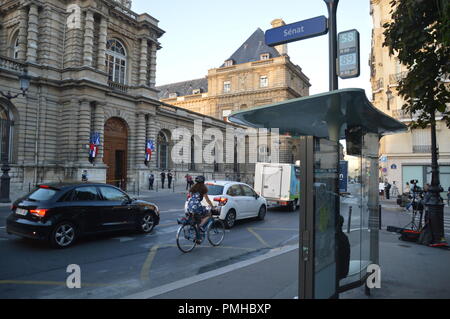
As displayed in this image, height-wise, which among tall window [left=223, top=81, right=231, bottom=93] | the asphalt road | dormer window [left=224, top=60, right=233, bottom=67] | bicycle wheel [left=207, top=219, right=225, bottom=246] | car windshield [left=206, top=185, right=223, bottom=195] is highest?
dormer window [left=224, top=60, right=233, bottom=67]

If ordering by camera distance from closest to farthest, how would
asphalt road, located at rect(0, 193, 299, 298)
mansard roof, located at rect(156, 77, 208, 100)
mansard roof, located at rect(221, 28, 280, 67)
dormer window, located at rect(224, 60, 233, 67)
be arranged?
asphalt road, located at rect(0, 193, 299, 298)
mansard roof, located at rect(221, 28, 280, 67)
dormer window, located at rect(224, 60, 233, 67)
mansard roof, located at rect(156, 77, 208, 100)

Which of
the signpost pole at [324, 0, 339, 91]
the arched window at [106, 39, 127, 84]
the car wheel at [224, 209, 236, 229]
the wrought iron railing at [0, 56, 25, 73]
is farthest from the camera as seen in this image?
the arched window at [106, 39, 127, 84]

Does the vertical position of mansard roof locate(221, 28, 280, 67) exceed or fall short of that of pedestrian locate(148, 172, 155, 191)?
it exceeds it

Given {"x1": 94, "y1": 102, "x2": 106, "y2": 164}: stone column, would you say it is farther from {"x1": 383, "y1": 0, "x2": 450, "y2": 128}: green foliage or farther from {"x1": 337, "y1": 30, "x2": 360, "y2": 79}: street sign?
{"x1": 337, "y1": 30, "x2": 360, "y2": 79}: street sign

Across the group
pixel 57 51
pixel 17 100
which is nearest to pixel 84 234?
pixel 17 100

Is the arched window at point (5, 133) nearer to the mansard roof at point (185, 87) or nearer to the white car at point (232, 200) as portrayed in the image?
the white car at point (232, 200)

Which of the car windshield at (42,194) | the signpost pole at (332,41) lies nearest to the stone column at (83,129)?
the car windshield at (42,194)

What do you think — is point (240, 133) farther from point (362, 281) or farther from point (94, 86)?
point (362, 281)

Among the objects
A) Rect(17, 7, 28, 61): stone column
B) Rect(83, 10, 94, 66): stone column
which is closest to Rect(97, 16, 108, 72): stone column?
Rect(83, 10, 94, 66): stone column

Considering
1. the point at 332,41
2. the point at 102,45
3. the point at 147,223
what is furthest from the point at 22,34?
the point at 332,41

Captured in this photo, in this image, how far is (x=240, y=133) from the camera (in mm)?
47875

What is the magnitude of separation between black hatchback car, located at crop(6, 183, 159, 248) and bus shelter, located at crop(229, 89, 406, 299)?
537cm

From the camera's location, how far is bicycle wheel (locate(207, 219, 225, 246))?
8.37 metres

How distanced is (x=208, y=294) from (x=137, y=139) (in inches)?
1019
